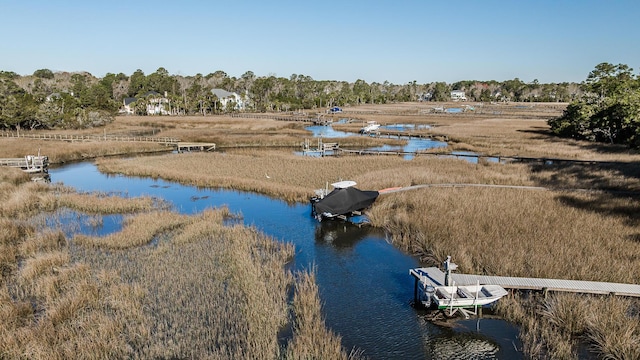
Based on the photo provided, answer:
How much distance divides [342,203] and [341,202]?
95 mm

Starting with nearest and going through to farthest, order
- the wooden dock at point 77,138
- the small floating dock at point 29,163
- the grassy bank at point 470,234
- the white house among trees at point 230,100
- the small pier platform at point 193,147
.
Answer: the grassy bank at point 470,234
the small floating dock at point 29,163
the small pier platform at point 193,147
the wooden dock at point 77,138
the white house among trees at point 230,100

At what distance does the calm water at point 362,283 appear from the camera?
12.9 metres

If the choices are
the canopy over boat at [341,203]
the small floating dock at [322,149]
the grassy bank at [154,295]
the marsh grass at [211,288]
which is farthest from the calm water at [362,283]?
the small floating dock at [322,149]

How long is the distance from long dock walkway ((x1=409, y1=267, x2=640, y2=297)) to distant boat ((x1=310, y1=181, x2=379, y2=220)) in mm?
9583

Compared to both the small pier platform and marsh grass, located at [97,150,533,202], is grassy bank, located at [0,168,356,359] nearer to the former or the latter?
marsh grass, located at [97,150,533,202]

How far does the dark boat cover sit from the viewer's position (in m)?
25.5

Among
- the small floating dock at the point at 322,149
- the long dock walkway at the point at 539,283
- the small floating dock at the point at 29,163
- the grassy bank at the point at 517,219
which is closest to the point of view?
the grassy bank at the point at 517,219

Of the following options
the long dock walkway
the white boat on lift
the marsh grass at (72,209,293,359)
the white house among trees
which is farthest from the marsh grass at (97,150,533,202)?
the white house among trees

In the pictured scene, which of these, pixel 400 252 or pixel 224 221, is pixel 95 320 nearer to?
pixel 224 221

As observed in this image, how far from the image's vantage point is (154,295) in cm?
1536

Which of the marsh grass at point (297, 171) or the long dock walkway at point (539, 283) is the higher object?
the marsh grass at point (297, 171)

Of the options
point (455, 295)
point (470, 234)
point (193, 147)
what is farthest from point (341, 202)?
point (193, 147)

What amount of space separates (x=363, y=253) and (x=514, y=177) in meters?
20.2

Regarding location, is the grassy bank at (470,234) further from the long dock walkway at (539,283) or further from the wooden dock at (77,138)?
the wooden dock at (77,138)
